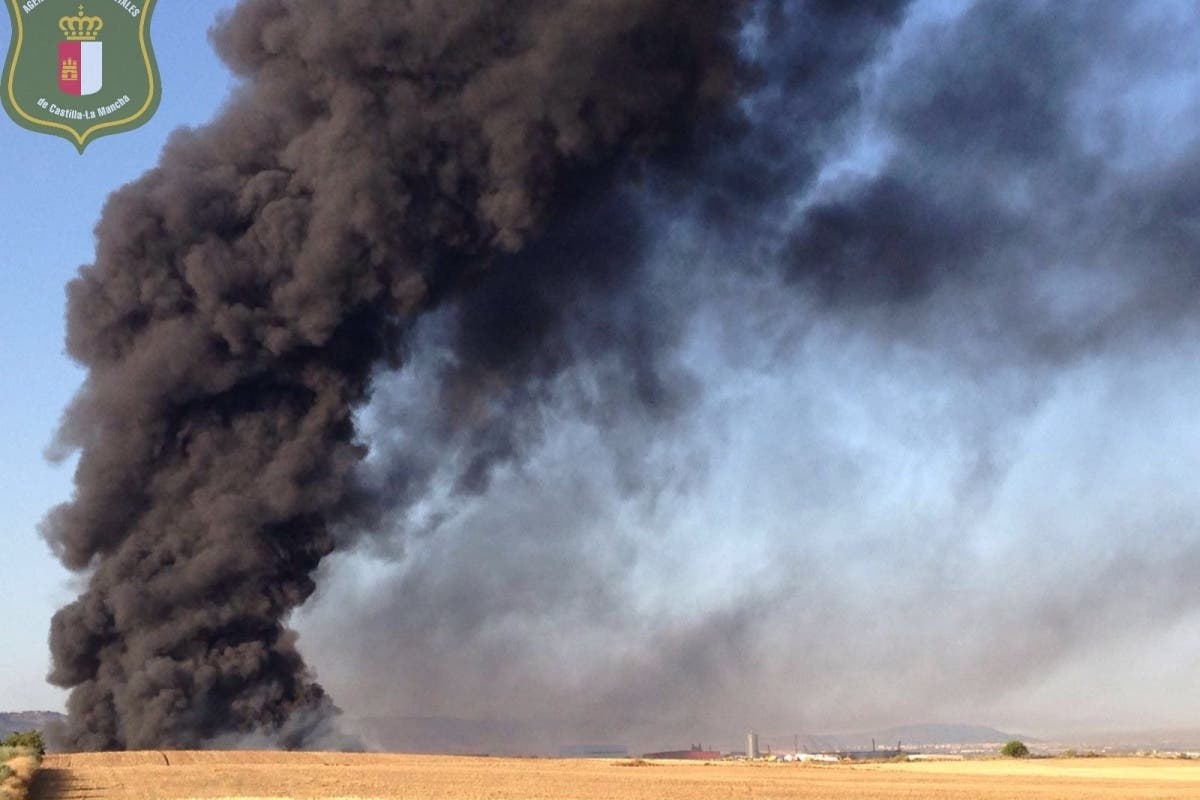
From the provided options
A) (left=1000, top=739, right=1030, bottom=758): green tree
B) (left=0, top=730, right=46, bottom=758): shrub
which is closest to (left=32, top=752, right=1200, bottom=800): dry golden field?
(left=0, top=730, right=46, bottom=758): shrub

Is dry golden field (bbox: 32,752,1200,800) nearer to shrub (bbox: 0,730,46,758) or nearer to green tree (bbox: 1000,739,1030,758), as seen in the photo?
shrub (bbox: 0,730,46,758)

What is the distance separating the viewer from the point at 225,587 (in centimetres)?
5800

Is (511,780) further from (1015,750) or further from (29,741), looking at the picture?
(1015,750)

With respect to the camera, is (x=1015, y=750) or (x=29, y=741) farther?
(x=1015, y=750)

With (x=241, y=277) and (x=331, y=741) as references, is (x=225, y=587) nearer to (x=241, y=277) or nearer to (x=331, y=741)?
(x=331, y=741)

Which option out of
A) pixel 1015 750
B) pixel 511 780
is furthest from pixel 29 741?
pixel 1015 750

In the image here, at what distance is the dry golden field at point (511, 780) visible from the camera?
131 ft

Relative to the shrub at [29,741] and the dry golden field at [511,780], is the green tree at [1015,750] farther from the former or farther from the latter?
the shrub at [29,741]

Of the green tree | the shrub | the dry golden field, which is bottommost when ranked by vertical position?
the dry golden field

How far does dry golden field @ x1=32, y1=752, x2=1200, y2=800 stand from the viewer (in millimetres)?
39969

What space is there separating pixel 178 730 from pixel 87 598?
735 centimetres

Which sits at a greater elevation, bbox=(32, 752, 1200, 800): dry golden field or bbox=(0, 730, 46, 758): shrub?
bbox=(0, 730, 46, 758): shrub

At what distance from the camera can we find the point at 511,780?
46.4 m

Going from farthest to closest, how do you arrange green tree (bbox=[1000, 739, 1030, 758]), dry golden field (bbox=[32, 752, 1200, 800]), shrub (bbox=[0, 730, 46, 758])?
1. green tree (bbox=[1000, 739, 1030, 758])
2. shrub (bbox=[0, 730, 46, 758])
3. dry golden field (bbox=[32, 752, 1200, 800])
